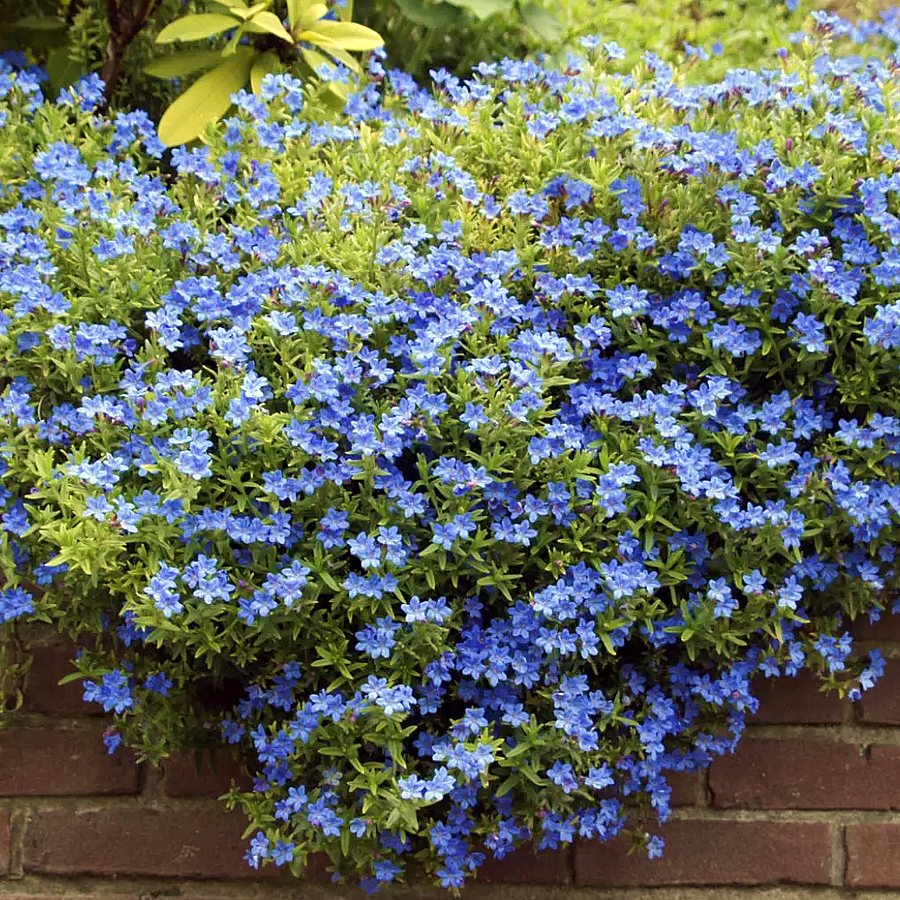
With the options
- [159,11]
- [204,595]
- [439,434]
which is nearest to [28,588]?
[204,595]

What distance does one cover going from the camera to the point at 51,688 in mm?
1702

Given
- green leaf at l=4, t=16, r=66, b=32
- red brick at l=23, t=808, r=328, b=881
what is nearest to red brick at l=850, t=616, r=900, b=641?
red brick at l=23, t=808, r=328, b=881

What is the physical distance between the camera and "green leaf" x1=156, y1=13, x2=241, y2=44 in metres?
1.77

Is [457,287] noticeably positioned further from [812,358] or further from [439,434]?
[812,358]

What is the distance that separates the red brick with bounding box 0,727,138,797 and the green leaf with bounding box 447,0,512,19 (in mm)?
1433

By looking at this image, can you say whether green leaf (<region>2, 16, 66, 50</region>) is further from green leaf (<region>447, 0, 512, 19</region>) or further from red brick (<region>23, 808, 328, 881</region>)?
red brick (<region>23, 808, 328, 881</region>)

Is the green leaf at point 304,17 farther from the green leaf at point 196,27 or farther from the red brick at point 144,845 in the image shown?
the red brick at point 144,845

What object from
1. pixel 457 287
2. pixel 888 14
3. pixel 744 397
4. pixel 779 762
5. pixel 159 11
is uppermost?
pixel 888 14

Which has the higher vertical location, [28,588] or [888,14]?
[888,14]

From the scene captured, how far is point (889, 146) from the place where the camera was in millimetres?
1542

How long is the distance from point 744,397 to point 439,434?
49 centimetres

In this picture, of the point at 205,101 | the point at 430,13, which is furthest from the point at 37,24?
the point at 430,13

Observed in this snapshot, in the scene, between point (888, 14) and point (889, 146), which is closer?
point (889, 146)

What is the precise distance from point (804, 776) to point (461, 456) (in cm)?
86
